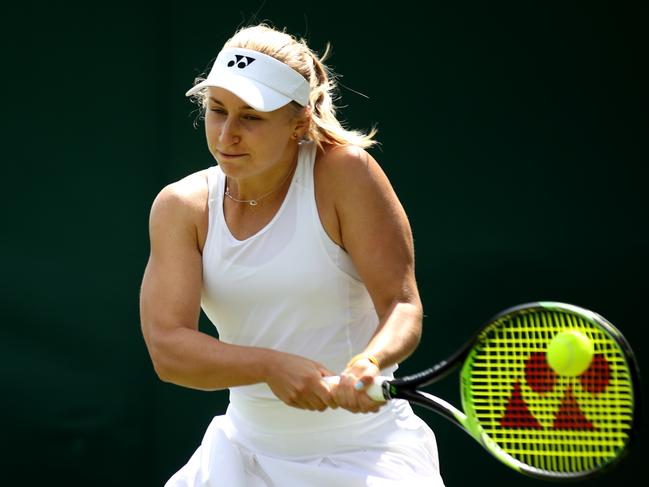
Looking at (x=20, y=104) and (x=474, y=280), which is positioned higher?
(x=20, y=104)

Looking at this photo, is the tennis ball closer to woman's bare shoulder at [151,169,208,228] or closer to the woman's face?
the woman's face

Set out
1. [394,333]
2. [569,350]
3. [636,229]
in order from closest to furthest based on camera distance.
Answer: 1. [569,350]
2. [394,333]
3. [636,229]

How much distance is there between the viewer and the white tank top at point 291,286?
8.91 ft

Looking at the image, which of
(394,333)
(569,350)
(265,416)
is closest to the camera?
(569,350)

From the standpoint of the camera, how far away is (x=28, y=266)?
412 centimetres

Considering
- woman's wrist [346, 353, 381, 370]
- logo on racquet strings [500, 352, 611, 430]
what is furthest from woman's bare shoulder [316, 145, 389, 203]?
logo on racquet strings [500, 352, 611, 430]

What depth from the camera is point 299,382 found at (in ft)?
8.19

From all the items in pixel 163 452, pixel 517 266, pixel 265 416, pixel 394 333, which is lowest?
pixel 163 452

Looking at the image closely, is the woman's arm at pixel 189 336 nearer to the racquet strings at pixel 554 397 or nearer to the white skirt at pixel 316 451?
the white skirt at pixel 316 451

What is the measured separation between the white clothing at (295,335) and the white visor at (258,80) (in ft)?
0.54

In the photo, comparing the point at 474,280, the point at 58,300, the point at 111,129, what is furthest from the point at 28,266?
the point at 474,280

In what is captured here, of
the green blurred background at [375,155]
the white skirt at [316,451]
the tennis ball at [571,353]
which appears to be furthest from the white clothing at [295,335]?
the green blurred background at [375,155]

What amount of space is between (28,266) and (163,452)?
753mm

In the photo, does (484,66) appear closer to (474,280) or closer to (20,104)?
(474,280)
